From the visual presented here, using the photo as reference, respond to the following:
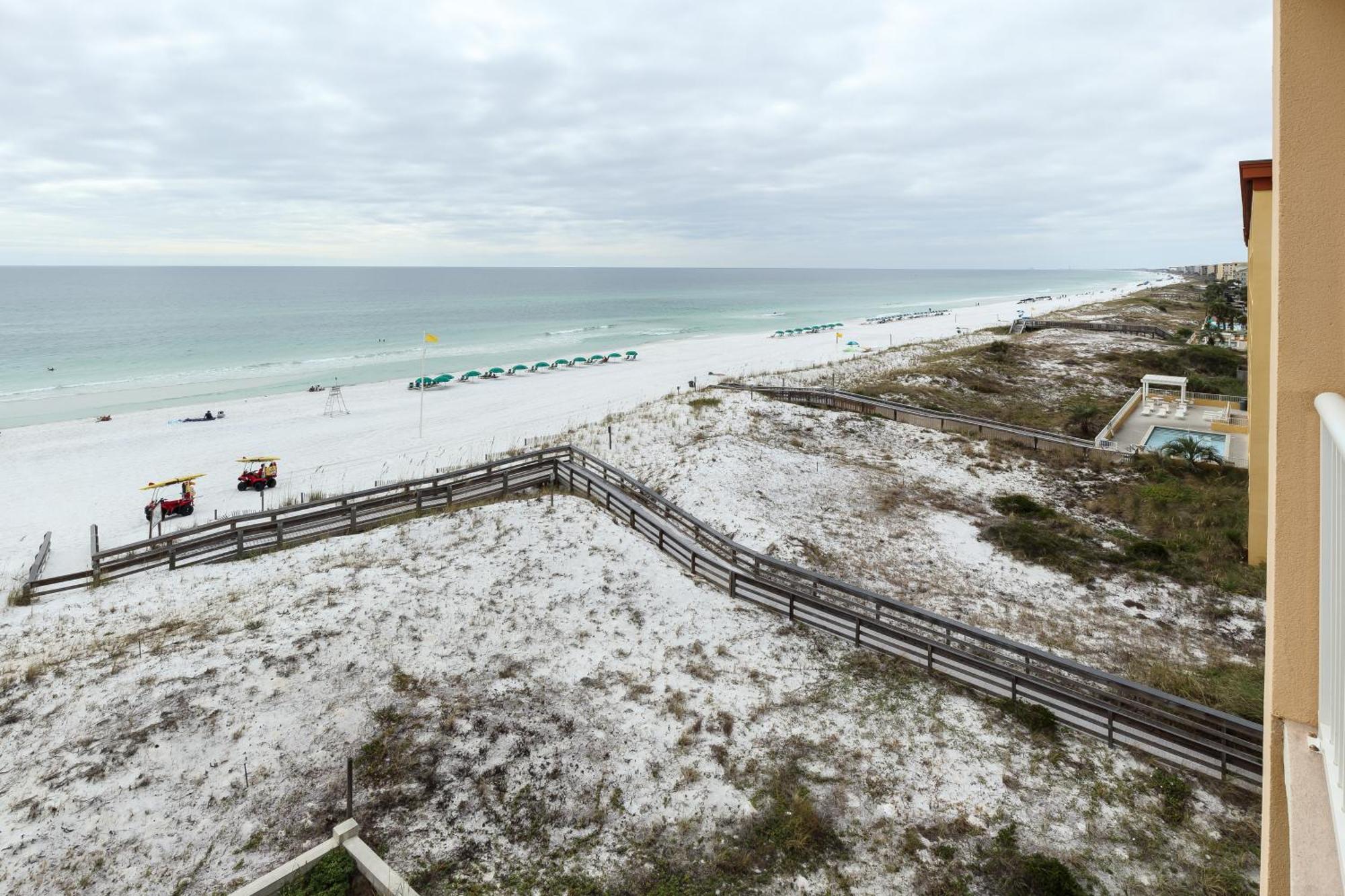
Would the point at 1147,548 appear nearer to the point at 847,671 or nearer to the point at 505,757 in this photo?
the point at 847,671

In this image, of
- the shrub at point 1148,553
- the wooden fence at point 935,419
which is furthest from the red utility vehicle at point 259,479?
the shrub at point 1148,553

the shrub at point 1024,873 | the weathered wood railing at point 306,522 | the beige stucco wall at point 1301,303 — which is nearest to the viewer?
the beige stucco wall at point 1301,303

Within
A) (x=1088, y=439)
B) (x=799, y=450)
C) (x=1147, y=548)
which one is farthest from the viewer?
(x=1088, y=439)

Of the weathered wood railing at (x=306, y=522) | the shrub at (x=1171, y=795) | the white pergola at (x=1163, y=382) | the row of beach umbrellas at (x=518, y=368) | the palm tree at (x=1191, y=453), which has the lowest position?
the shrub at (x=1171, y=795)

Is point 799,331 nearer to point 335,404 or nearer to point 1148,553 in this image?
point 335,404

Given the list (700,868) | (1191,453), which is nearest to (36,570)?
(700,868)

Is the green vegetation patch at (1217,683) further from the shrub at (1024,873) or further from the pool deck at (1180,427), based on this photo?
the pool deck at (1180,427)

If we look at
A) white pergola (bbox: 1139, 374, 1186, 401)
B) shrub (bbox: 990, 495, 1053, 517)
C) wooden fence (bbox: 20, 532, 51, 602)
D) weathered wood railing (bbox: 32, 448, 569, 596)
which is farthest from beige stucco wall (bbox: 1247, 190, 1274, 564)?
wooden fence (bbox: 20, 532, 51, 602)

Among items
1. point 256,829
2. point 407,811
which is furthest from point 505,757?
point 256,829
